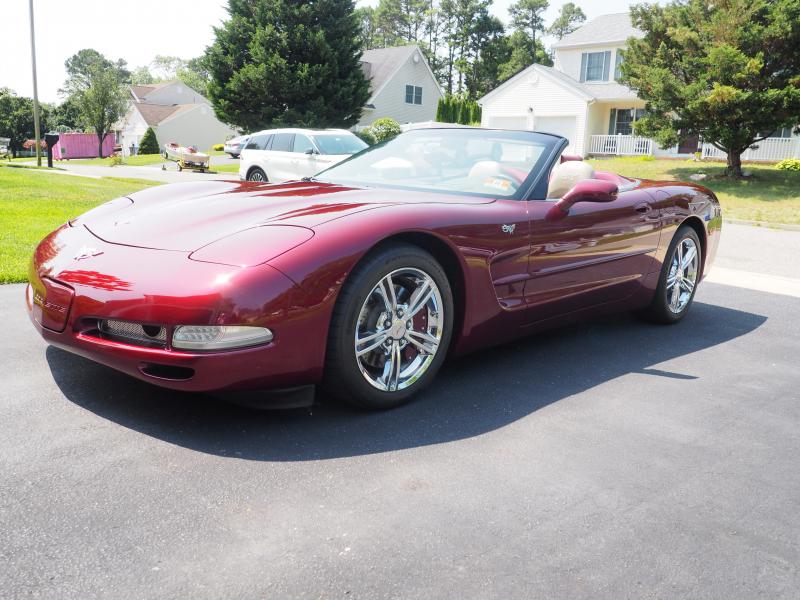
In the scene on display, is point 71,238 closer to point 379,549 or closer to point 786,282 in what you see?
point 379,549

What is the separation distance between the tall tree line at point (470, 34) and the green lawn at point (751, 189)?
37.3 meters

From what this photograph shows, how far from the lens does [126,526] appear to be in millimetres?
2211

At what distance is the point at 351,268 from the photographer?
2.94 metres

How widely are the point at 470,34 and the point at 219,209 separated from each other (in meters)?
64.8

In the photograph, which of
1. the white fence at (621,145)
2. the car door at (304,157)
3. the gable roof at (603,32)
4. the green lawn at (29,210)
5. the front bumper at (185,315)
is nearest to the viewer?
the front bumper at (185,315)

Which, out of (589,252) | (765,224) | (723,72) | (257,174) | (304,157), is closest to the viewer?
(589,252)

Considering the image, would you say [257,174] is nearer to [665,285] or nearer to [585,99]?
[665,285]

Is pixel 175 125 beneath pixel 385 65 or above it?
beneath

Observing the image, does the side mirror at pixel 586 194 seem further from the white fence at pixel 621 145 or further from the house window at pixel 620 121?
the house window at pixel 620 121

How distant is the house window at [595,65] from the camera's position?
34875mm

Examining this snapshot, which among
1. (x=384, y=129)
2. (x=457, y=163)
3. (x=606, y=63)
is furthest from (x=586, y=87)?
(x=457, y=163)

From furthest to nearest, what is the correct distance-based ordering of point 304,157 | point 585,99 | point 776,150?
point 585,99 → point 776,150 → point 304,157

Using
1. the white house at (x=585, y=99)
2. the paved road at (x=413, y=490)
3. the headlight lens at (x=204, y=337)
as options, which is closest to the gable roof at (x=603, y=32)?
the white house at (x=585, y=99)

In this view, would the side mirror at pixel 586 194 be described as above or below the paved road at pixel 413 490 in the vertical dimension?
above
